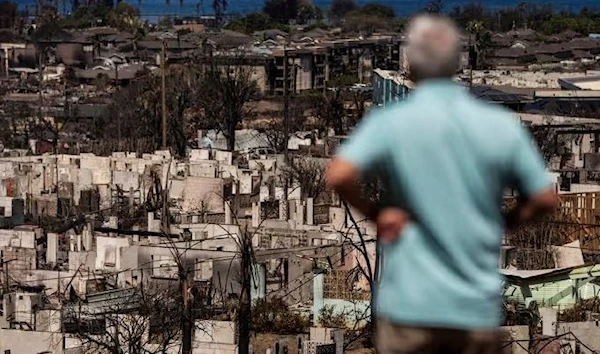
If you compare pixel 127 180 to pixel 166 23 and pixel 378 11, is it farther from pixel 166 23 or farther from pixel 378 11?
pixel 378 11

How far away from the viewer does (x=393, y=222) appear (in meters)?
2.68

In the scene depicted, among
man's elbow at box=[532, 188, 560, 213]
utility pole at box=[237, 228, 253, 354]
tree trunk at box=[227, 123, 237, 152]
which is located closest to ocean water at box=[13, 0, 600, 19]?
tree trunk at box=[227, 123, 237, 152]

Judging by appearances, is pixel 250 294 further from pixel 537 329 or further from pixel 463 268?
pixel 463 268

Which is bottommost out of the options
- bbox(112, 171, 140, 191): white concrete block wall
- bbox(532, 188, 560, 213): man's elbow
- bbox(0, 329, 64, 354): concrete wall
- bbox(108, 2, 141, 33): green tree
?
bbox(108, 2, 141, 33): green tree

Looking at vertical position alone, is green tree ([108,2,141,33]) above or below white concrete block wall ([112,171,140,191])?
below

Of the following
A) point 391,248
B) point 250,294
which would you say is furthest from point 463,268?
point 250,294

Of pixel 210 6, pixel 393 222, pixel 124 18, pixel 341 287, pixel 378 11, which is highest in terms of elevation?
pixel 393 222

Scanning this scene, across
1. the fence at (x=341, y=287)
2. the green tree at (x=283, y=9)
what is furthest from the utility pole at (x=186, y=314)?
the green tree at (x=283, y=9)

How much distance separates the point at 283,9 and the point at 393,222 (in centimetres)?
8354

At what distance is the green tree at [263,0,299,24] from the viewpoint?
85.0 meters

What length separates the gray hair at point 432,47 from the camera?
8.67 ft

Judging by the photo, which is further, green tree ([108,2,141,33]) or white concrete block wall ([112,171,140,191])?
green tree ([108,2,141,33])

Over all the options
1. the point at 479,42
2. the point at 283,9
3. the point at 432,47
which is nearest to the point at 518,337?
the point at 432,47

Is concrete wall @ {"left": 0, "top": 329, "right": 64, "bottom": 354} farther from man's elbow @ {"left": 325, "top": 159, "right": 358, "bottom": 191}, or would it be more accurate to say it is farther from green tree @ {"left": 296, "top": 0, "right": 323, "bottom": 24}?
green tree @ {"left": 296, "top": 0, "right": 323, "bottom": 24}
